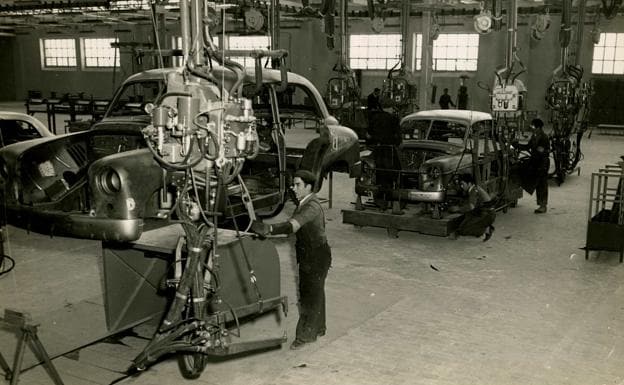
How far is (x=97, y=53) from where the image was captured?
1351 inches

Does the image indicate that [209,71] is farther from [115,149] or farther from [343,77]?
[343,77]

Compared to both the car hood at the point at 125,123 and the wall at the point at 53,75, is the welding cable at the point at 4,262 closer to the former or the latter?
the car hood at the point at 125,123

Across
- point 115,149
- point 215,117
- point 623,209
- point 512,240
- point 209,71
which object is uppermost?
point 209,71

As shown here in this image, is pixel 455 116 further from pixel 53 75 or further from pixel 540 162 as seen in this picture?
pixel 53 75

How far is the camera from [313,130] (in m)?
23.6

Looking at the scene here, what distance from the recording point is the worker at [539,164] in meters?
10.4

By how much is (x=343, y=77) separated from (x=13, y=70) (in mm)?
27808

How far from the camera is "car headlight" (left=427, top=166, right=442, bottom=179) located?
884 centimetres

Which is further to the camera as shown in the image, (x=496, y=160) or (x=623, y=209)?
(x=496, y=160)

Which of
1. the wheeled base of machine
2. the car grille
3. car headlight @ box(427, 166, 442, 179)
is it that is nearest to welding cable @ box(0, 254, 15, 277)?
the car grille

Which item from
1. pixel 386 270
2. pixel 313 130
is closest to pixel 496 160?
pixel 386 270

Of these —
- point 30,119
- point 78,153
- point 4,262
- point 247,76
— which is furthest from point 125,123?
point 30,119

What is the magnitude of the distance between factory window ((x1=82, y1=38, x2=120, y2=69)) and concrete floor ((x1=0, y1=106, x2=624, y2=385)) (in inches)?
1054

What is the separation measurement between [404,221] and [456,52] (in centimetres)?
1910
